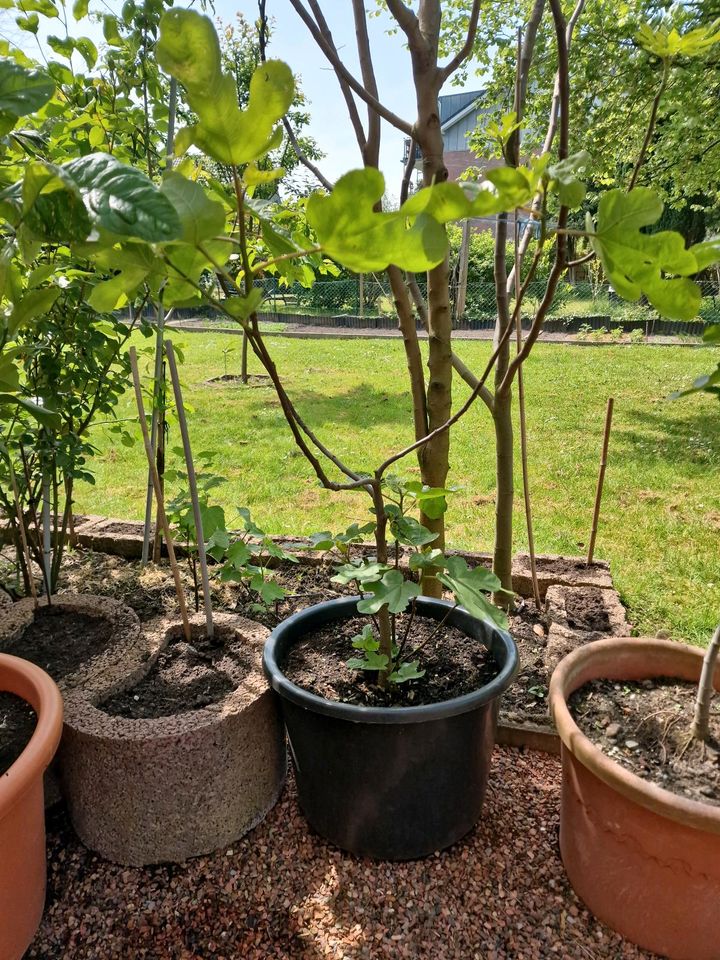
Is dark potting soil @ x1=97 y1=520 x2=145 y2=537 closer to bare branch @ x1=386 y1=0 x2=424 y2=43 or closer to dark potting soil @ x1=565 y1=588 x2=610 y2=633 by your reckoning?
dark potting soil @ x1=565 y1=588 x2=610 y2=633

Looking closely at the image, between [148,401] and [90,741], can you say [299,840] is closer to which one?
[90,741]

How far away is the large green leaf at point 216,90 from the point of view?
2.32 feet

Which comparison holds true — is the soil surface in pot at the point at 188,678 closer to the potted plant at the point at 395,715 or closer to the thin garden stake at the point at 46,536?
the potted plant at the point at 395,715

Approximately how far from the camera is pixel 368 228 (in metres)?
0.74

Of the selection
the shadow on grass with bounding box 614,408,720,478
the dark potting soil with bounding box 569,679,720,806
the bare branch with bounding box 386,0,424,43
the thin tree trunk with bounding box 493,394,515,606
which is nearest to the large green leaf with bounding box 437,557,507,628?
the dark potting soil with bounding box 569,679,720,806

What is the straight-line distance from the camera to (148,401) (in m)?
2.70

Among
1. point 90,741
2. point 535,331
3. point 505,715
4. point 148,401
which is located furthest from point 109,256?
point 148,401

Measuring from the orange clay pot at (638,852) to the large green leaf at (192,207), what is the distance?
1.21 m

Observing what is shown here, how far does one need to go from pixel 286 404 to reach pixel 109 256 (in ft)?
1.21

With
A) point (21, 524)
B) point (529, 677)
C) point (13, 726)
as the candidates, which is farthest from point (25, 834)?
point (529, 677)

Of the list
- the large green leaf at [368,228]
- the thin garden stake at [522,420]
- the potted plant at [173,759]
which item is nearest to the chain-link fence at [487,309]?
the thin garden stake at [522,420]

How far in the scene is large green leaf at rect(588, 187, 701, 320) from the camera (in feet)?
2.71

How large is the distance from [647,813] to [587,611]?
3.53 ft

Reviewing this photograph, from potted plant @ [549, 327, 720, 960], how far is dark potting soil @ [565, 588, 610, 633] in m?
0.61
